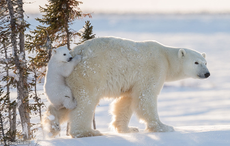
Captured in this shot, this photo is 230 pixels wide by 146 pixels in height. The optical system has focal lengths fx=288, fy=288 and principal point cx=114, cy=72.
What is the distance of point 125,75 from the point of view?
675 centimetres

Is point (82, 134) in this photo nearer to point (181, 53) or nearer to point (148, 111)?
point (148, 111)

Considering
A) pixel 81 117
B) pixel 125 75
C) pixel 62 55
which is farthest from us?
pixel 125 75

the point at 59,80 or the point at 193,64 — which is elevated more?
the point at 193,64

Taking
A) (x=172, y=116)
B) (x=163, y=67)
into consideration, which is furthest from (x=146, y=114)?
(x=172, y=116)

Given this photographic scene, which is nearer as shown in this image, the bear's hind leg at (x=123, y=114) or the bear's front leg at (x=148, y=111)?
the bear's front leg at (x=148, y=111)

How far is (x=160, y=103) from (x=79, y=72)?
34.2 meters

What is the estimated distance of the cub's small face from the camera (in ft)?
24.4

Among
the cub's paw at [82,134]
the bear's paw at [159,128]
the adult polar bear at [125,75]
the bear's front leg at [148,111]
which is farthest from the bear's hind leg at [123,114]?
the cub's paw at [82,134]

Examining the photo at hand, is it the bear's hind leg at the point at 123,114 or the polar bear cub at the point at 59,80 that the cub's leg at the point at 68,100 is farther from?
the bear's hind leg at the point at 123,114

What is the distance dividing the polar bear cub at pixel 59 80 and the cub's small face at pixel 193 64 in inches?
120

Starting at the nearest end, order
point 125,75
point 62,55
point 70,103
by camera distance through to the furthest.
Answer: point 62,55, point 70,103, point 125,75

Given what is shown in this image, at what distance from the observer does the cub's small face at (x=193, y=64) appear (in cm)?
743

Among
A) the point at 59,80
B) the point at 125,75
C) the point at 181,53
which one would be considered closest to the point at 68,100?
the point at 59,80

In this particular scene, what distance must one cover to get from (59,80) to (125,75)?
1542 mm
